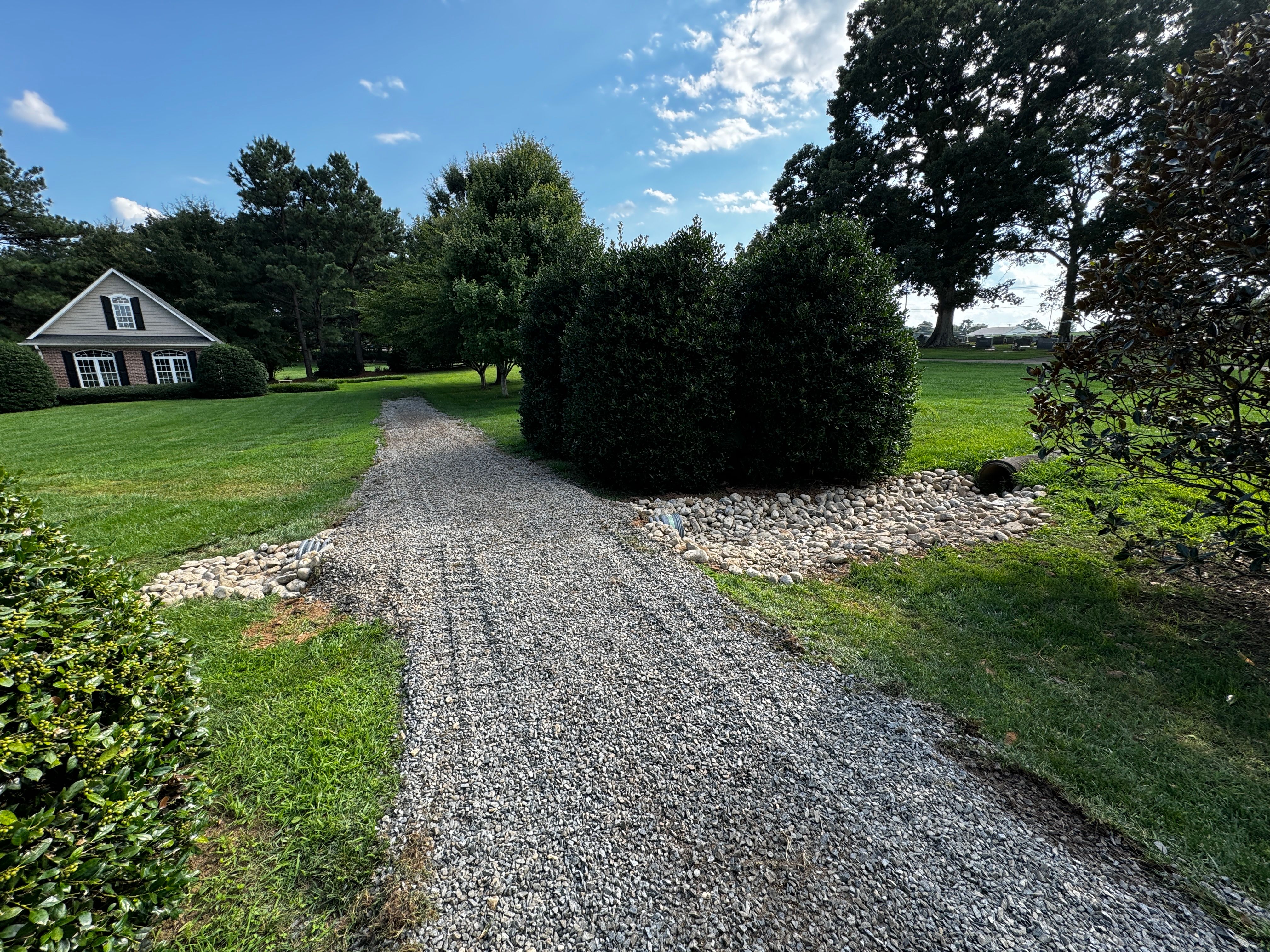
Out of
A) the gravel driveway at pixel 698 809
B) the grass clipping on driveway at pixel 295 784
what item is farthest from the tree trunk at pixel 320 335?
the gravel driveway at pixel 698 809

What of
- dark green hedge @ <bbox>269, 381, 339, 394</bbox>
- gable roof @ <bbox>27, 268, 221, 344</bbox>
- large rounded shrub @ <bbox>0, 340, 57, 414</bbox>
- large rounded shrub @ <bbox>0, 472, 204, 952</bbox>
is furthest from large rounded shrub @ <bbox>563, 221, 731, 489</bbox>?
gable roof @ <bbox>27, 268, 221, 344</bbox>

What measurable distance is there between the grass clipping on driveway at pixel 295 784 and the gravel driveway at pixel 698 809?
16 centimetres

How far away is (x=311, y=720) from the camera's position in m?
2.58

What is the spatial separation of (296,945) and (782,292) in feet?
21.4

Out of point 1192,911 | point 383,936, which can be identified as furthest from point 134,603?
point 1192,911

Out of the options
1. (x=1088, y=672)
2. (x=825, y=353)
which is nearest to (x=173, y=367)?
(x=825, y=353)

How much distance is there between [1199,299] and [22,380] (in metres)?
30.3

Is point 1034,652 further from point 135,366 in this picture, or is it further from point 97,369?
point 97,369

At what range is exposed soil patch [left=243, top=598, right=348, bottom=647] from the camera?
341 cm

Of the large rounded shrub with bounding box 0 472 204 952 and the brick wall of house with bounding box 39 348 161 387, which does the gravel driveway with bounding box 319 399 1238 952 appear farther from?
the brick wall of house with bounding box 39 348 161 387

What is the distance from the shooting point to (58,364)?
22.1m

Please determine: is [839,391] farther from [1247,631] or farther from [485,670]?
[485,670]

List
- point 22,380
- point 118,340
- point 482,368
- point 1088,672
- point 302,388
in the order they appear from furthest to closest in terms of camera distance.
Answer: point 302,388
point 118,340
point 482,368
point 22,380
point 1088,672

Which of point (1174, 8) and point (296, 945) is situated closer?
point (296, 945)
